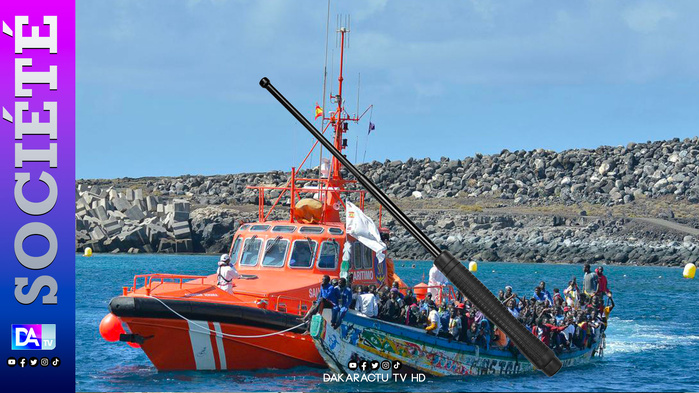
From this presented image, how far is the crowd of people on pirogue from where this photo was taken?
19.4 meters

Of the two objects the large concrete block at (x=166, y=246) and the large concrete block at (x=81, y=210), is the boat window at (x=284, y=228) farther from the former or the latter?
the large concrete block at (x=81, y=210)

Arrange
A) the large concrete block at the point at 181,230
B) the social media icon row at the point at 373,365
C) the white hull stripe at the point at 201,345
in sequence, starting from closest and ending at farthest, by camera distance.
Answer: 1. the white hull stripe at the point at 201,345
2. the social media icon row at the point at 373,365
3. the large concrete block at the point at 181,230

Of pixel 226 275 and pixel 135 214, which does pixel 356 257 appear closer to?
pixel 226 275

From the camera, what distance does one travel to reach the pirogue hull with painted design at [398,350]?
19.2 metres

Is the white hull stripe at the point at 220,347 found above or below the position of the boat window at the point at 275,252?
below

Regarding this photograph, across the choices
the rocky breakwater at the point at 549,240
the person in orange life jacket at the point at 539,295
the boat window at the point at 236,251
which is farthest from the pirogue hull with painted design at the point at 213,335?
the rocky breakwater at the point at 549,240

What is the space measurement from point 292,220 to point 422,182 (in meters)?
106

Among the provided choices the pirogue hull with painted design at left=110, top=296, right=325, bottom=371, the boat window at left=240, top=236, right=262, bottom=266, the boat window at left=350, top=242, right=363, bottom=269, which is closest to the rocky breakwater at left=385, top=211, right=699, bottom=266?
the boat window at left=350, top=242, right=363, bottom=269

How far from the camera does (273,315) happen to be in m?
19.5

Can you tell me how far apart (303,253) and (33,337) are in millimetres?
9124

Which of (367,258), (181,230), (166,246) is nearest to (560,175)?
(181,230)

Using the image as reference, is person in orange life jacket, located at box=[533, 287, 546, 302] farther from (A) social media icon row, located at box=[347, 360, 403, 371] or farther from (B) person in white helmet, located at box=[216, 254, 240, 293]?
(B) person in white helmet, located at box=[216, 254, 240, 293]

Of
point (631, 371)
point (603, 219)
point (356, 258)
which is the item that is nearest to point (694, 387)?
point (631, 371)

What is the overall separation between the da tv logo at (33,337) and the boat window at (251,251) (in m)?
8.99
